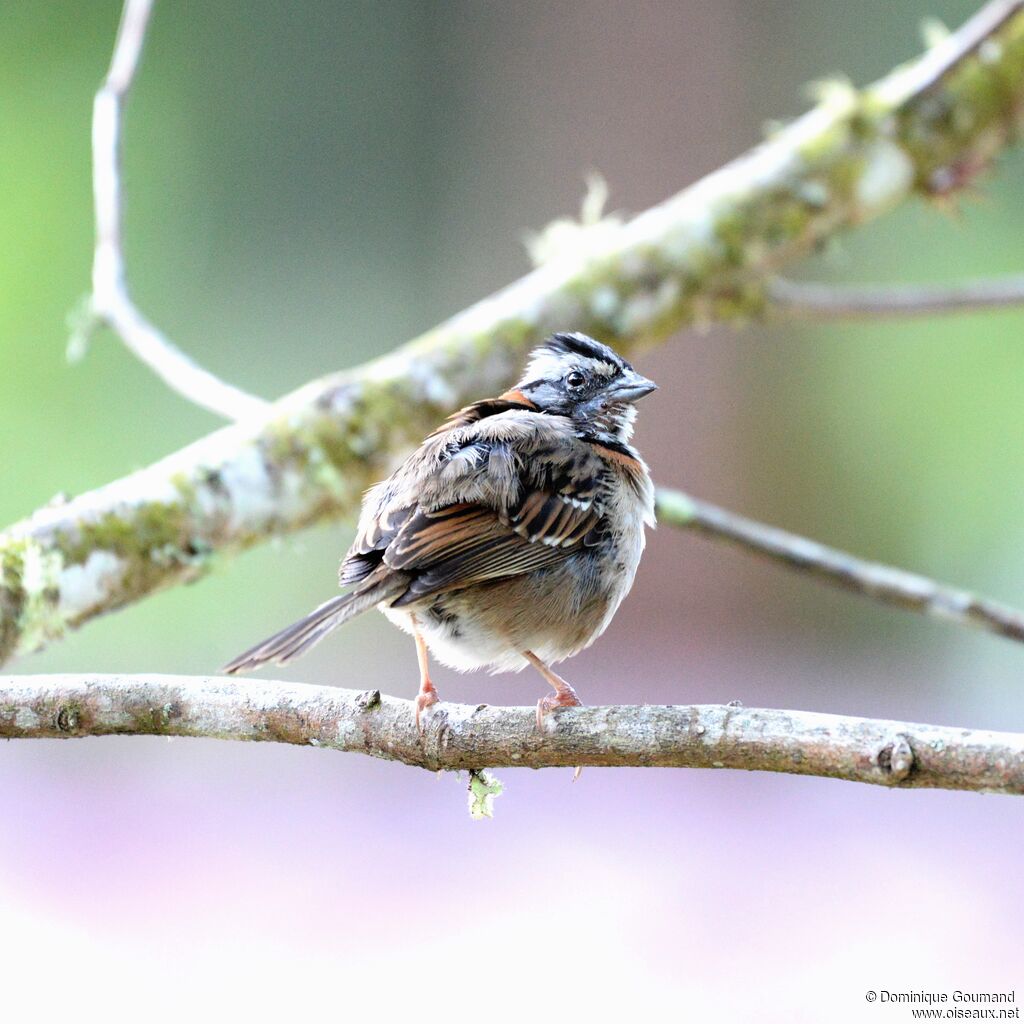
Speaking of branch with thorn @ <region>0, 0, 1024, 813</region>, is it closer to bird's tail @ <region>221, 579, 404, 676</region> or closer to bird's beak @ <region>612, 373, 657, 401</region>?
bird's tail @ <region>221, 579, 404, 676</region>

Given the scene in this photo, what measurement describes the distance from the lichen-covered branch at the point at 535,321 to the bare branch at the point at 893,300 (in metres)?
0.15

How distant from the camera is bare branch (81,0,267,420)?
13.2ft

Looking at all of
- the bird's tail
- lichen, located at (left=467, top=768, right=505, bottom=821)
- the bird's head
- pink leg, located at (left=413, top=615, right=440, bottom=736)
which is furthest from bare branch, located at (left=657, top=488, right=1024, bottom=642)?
lichen, located at (left=467, top=768, right=505, bottom=821)

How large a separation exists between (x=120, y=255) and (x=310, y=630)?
6.13 feet

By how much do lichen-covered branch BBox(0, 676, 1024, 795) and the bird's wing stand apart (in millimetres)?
556

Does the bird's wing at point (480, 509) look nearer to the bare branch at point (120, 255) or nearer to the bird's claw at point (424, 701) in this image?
the bird's claw at point (424, 701)

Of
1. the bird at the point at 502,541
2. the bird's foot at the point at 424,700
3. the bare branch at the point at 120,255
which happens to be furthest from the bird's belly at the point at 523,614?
the bare branch at the point at 120,255

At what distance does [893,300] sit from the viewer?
4.55m

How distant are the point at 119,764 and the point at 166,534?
5872 millimetres

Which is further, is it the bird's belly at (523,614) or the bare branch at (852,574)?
the bare branch at (852,574)

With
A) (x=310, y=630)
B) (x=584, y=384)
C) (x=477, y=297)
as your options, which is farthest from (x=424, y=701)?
(x=477, y=297)

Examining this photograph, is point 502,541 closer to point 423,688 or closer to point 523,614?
point 523,614

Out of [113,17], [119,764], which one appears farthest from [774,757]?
[113,17]

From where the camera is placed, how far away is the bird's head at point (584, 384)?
359 cm
